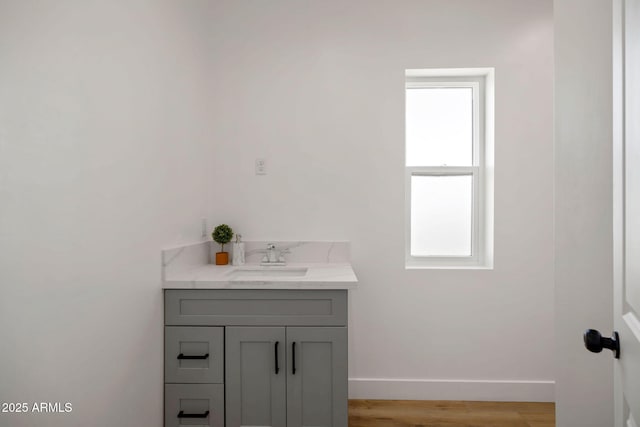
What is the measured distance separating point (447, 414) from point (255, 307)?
4.43ft

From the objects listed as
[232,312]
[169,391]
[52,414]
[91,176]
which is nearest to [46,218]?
[91,176]

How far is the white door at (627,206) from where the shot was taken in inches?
26.6

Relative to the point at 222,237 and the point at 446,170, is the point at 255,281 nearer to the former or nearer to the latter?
the point at 222,237

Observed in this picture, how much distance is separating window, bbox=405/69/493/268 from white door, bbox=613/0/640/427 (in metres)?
1.83

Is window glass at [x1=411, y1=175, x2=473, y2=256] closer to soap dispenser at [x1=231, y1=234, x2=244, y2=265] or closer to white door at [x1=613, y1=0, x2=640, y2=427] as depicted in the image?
soap dispenser at [x1=231, y1=234, x2=244, y2=265]

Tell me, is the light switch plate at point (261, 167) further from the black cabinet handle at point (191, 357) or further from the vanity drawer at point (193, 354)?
the black cabinet handle at point (191, 357)

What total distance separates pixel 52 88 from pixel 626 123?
1.50 metres

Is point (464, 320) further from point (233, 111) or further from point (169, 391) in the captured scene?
point (233, 111)

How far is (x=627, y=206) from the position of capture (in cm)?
73

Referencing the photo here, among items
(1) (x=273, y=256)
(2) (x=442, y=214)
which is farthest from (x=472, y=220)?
(1) (x=273, y=256)

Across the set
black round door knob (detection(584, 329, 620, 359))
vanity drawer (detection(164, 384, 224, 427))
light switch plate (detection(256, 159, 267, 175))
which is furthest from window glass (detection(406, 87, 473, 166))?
black round door knob (detection(584, 329, 620, 359))

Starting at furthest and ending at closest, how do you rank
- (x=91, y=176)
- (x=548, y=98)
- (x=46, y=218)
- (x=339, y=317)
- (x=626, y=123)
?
(x=548, y=98)
(x=339, y=317)
(x=91, y=176)
(x=46, y=218)
(x=626, y=123)

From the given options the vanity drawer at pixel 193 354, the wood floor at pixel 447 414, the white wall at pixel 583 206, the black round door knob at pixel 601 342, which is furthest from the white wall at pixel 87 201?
the white wall at pixel 583 206

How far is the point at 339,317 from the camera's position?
1860 mm
